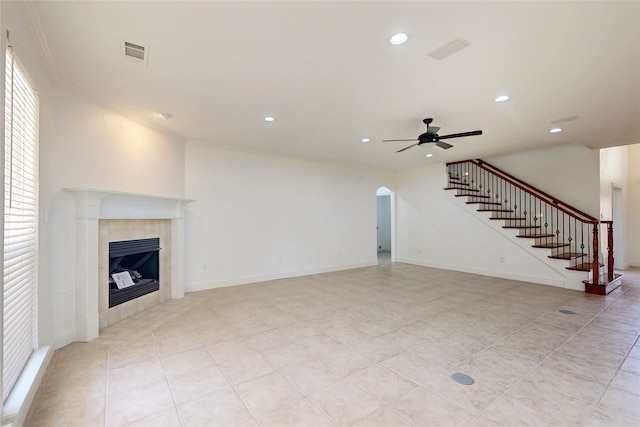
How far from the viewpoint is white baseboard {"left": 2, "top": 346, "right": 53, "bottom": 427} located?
182 centimetres

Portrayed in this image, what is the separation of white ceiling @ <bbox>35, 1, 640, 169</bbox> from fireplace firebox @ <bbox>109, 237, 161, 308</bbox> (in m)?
1.88

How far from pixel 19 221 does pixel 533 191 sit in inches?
335

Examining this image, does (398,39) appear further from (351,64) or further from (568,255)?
(568,255)

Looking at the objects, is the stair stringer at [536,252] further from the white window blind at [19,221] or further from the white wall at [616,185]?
the white window blind at [19,221]

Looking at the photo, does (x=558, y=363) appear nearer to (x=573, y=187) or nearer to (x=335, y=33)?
(x=335, y=33)

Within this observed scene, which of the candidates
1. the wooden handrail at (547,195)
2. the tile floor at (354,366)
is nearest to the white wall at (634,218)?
the wooden handrail at (547,195)

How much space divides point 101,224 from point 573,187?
8.68 meters

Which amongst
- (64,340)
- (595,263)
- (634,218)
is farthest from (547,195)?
(64,340)

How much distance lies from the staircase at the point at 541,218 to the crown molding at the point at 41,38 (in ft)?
25.3

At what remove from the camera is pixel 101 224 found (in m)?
3.58

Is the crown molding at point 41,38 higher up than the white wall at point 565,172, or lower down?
higher up

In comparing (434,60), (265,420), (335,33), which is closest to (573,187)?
(434,60)

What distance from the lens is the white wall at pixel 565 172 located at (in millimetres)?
6012

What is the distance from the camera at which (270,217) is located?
633cm
